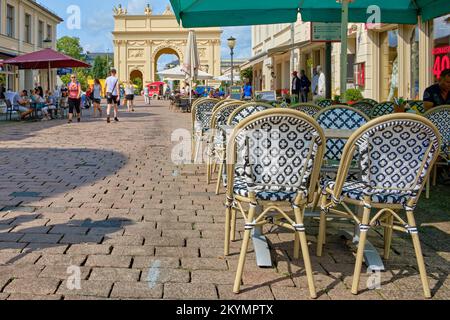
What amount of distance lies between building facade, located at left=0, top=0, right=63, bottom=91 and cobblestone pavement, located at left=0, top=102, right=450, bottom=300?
2479 centimetres

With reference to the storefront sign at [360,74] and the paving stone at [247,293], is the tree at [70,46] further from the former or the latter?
the paving stone at [247,293]

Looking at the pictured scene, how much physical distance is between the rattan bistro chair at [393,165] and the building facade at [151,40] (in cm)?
6432

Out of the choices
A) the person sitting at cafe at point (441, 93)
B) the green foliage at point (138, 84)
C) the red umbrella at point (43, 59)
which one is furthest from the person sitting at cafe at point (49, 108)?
the green foliage at point (138, 84)

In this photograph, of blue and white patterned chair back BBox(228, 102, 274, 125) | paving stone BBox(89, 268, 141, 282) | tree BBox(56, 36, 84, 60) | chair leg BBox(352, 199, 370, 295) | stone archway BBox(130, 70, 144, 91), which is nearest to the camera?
chair leg BBox(352, 199, 370, 295)

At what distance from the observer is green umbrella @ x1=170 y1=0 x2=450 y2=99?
654cm

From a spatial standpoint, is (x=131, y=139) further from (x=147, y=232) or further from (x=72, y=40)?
(x=72, y=40)

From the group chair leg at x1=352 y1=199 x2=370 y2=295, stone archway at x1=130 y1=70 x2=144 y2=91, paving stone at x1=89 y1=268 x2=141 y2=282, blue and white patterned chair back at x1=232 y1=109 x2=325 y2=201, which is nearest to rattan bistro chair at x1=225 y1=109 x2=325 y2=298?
blue and white patterned chair back at x1=232 y1=109 x2=325 y2=201

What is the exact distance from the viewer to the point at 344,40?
583 centimetres

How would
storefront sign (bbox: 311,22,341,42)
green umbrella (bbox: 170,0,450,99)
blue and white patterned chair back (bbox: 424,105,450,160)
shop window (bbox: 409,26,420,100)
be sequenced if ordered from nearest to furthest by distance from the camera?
blue and white patterned chair back (bbox: 424,105,450,160) < green umbrella (bbox: 170,0,450,99) < storefront sign (bbox: 311,22,341,42) < shop window (bbox: 409,26,420,100)

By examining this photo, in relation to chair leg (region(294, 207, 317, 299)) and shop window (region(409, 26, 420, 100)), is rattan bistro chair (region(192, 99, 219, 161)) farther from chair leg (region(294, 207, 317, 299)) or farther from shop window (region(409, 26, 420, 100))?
shop window (region(409, 26, 420, 100))

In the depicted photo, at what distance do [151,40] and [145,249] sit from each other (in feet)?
217

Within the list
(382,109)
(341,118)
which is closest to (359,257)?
(341,118)
